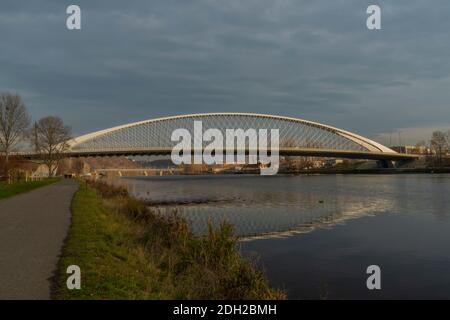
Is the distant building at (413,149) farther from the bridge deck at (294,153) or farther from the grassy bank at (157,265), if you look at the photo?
the grassy bank at (157,265)

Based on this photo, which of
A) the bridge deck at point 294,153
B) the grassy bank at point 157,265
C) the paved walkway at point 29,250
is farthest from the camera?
the bridge deck at point 294,153

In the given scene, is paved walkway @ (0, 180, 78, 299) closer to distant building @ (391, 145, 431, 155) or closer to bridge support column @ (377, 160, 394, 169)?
bridge support column @ (377, 160, 394, 169)

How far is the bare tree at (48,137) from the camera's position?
57841mm

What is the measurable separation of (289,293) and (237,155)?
78.0 metres

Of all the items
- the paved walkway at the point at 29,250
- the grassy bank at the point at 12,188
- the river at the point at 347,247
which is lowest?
the river at the point at 347,247

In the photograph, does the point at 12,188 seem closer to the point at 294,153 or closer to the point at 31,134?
the point at 31,134

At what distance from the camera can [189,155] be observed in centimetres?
8750

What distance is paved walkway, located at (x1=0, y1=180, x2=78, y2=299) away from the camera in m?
5.92

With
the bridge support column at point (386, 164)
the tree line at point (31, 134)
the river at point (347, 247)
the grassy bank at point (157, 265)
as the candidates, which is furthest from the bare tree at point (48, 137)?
the bridge support column at point (386, 164)

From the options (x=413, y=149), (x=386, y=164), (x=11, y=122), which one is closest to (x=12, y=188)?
(x=11, y=122)

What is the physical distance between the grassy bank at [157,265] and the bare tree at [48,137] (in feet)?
164

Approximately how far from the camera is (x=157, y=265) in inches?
340
